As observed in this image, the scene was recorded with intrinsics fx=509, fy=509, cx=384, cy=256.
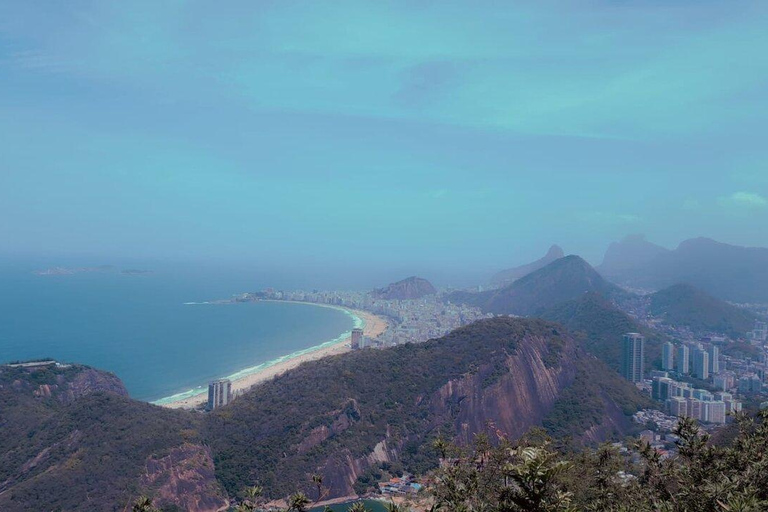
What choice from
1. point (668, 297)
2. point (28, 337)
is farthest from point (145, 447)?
point (668, 297)

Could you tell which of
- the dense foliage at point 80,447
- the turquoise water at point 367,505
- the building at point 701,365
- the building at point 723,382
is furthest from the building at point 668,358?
the dense foliage at point 80,447

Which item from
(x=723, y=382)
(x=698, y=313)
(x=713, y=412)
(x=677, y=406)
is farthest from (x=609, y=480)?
(x=698, y=313)

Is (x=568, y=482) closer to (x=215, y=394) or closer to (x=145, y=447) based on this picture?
(x=145, y=447)

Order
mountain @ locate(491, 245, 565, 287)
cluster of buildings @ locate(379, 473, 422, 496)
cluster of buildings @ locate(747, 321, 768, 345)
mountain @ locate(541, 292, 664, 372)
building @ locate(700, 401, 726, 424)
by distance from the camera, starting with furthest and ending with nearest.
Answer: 1. mountain @ locate(491, 245, 565, 287)
2. cluster of buildings @ locate(747, 321, 768, 345)
3. mountain @ locate(541, 292, 664, 372)
4. building @ locate(700, 401, 726, 424)
5. cluster of buildings @ locate(379, 473, 422, 496)

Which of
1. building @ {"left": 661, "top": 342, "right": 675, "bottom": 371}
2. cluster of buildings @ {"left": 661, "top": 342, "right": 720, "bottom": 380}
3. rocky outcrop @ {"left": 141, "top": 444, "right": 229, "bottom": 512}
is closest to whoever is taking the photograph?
rocky outcrop @ {"left": 141, "top": 444, "right": 229, "bottom": 512}

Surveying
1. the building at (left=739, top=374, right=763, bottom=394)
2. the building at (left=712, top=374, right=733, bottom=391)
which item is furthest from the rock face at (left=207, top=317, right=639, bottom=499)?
the building at (left=739, top=374, right=763, bottom=394)

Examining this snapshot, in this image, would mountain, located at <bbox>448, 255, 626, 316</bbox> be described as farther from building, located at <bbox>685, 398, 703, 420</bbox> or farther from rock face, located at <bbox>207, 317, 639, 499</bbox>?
rock face, located at <bbox>207, 317, 639, 499</bbox>

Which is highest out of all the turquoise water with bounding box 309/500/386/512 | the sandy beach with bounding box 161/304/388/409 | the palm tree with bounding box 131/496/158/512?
the palm tree with bounding box 131/496/158/512
